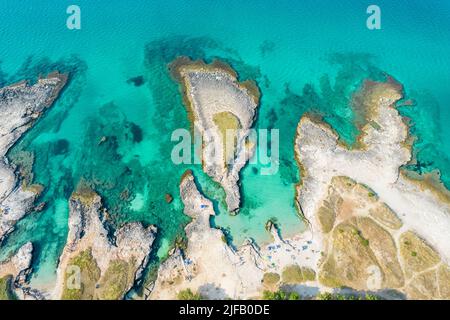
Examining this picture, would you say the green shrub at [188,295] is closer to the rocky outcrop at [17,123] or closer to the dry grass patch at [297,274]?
the dry grass patch at [297,274]

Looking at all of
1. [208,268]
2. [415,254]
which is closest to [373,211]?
[415,254]

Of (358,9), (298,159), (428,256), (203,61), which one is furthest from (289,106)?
(358,9)

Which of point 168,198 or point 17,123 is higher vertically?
point 17,123

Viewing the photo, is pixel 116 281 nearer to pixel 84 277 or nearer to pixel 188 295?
pixel 84 277

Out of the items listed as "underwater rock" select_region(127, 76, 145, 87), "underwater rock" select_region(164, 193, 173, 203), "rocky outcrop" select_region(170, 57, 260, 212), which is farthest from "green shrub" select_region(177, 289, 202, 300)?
"underwater rock" select_region(127, 76, 145, 87)

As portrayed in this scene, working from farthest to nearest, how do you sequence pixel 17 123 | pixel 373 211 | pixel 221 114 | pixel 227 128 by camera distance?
pixel 17 123, pixel 221 114, pixel 227 128, pixel 373 211

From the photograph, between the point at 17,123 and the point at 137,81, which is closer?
the point at 17,123

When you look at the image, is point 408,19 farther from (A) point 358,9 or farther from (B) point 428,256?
(B) point 428,256
